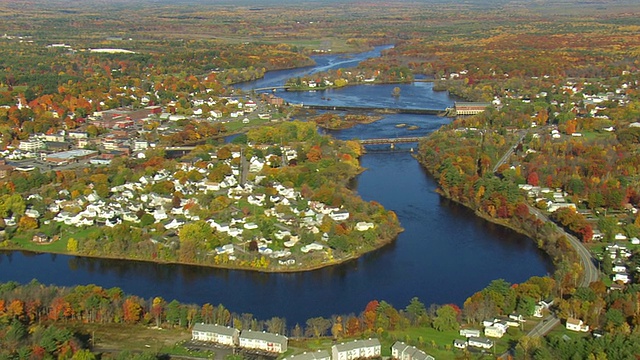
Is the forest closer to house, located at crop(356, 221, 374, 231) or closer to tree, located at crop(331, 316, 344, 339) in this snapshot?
tree, located at crop(331, 316, 344, 339)

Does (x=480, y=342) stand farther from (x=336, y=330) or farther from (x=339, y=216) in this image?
(x=339, y=216)

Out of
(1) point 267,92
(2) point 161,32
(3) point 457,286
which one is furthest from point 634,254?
(2) point 161,32

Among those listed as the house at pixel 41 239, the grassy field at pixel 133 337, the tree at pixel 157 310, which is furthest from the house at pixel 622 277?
the house at pixel 41 239

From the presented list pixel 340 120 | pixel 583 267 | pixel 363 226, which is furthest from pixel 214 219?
pixel 340 120

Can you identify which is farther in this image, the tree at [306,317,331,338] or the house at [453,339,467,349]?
the tree at [306,317,331,338]

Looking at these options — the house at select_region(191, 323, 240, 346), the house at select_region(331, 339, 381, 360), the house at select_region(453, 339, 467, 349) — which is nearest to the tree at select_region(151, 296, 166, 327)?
the house at select_region(191, 323, 240, 346)

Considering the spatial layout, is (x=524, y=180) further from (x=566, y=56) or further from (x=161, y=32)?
(x=161, y=32)
